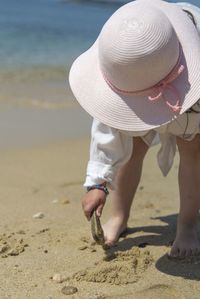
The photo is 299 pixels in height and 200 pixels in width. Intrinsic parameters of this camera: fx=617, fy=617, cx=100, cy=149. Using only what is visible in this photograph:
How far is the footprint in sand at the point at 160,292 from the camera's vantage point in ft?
5.90

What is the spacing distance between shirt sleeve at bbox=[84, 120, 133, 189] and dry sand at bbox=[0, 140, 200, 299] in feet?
0.94

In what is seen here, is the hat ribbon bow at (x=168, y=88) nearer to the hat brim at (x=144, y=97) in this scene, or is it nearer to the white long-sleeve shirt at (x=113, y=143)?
the hat brim at (x=144, y=97)

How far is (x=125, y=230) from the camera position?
2312mm

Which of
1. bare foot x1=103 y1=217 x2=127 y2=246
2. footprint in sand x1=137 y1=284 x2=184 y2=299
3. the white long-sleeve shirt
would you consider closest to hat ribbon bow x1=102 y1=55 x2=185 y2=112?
the white long-sleeve shirt

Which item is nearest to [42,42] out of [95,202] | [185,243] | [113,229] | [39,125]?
[39,125]

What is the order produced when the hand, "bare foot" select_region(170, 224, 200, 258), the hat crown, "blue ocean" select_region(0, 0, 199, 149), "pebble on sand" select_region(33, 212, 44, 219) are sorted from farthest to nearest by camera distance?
"blue ocean" select_region(0, 0, 199, 149) → "pebble on sand" select_region(33, 212, 44, 219) → "bare foot" select_region(170, 224, 200, 258) → the hand → the hat crown

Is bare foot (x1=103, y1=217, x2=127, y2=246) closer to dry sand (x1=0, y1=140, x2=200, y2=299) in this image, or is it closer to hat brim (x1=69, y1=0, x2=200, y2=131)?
dry sand (x1=0, y1=140, x2=200, y2=299)

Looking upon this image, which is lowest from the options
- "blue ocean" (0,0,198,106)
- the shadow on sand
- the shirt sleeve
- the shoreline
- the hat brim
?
"blue ocean" (0,0,198,106)

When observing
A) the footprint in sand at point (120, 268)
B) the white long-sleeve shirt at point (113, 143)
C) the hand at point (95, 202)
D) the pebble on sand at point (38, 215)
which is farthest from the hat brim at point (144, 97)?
the pebble on sand at point (38, 215)

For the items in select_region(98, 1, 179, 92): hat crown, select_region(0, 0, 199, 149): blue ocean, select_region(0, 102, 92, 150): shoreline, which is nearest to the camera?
select_region(98, 1, 179, 92): hat crown

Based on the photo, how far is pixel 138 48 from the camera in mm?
1657

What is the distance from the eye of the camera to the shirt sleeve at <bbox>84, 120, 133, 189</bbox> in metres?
1.91

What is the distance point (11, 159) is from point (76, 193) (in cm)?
56

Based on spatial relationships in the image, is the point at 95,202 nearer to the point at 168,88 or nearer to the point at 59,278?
the point at 59,278
